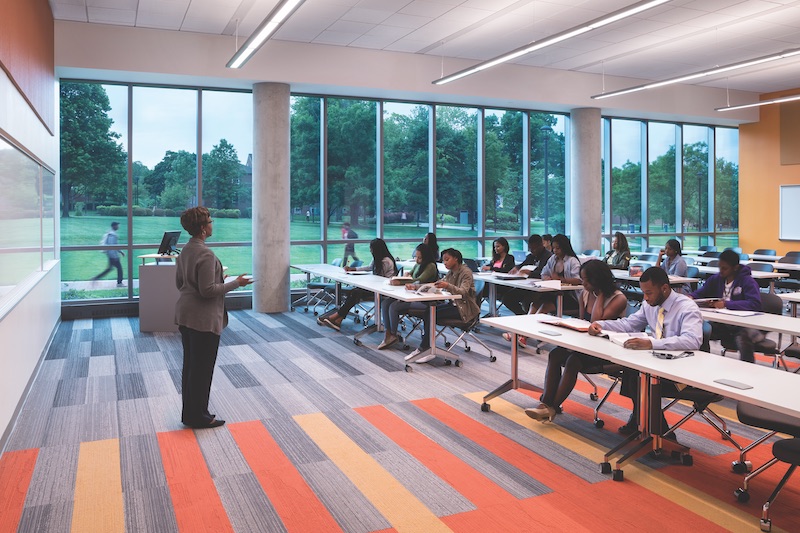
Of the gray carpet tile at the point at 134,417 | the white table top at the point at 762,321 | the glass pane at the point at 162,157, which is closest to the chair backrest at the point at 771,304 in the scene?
the white table top at the point at 762,321

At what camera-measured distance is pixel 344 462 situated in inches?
169

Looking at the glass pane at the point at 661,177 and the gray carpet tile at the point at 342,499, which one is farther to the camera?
the glass pane at the point at 661,177

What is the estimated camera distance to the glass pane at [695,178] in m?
15.1

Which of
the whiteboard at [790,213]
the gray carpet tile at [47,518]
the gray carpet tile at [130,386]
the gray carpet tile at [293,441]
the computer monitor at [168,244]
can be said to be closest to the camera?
the gray carpet tile at [47,518]

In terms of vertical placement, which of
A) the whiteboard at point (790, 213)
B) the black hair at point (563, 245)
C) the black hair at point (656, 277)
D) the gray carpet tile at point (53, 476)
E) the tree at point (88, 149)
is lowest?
the gray carpet tile at point (53, 476)

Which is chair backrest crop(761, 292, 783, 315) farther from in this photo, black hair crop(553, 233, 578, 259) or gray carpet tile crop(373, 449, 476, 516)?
gray carpet tile crop(373, 449, 476, 516)

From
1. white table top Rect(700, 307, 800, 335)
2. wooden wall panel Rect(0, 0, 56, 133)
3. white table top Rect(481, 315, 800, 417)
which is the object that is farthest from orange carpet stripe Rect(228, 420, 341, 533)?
white table top Rect(700, 307, 800, 335)

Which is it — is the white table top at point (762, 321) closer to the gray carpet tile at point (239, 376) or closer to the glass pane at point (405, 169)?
the gray carpet tile at point (239, 376)

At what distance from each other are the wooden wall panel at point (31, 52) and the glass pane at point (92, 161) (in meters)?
1.20

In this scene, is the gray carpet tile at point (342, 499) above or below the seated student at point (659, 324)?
below

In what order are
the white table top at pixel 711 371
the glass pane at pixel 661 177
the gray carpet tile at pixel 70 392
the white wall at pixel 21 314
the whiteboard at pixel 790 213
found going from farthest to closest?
1. the glass pane at pixel 661 177
2. the whiteboard at pixel 790 213
3. the gray carpet tile at pixel 70 392
4. the white wall at pixel 21 314
5. the white table top at pixel 711 371

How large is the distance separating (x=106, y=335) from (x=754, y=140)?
46.9ft

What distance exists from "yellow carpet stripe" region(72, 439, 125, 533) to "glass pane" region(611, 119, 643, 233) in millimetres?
12131

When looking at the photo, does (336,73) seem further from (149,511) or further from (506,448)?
(149,511)
